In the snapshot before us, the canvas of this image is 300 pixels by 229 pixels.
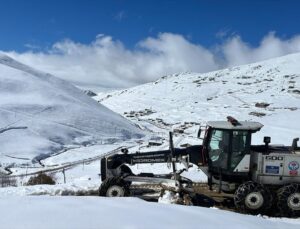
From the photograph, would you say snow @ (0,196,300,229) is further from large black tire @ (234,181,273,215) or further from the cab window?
the cab window

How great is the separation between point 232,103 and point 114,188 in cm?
11789

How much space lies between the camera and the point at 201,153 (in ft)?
48.4

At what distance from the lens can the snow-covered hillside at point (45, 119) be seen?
69.9 meters

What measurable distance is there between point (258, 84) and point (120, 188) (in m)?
158

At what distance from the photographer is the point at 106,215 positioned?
8.21 meters

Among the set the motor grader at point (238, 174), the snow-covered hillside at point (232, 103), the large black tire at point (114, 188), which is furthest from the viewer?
the snow-covered hillside at point (232, 103)

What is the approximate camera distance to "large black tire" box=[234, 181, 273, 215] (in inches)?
540

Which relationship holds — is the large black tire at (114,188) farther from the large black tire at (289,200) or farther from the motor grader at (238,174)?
the large black tire at (289,200)

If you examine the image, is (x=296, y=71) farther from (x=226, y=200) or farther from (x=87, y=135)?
(x=226, y=200)

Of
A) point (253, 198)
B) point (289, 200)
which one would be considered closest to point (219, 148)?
point (253, 198)

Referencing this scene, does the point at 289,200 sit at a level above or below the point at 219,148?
below

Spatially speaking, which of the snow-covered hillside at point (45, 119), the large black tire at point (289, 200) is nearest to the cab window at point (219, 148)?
the large black tire at point (289, 200)

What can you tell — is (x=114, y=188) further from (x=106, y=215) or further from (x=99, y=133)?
(x=99, y=133)

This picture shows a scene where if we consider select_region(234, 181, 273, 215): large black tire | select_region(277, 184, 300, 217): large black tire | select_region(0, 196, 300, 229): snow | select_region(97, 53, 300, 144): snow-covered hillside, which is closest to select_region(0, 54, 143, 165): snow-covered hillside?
select_region(97, 53, 300, 144): snow-covered hillside
